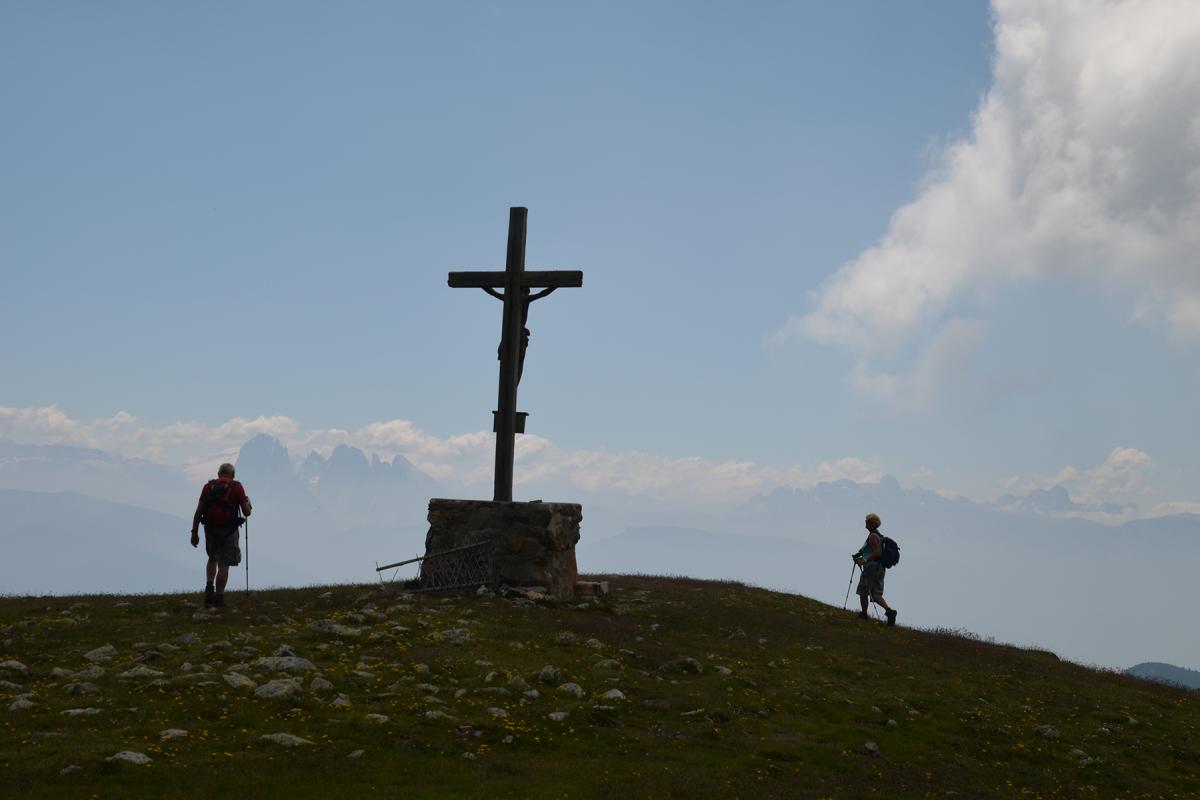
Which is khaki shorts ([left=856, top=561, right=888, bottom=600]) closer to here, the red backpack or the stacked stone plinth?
the stacked stone plinth

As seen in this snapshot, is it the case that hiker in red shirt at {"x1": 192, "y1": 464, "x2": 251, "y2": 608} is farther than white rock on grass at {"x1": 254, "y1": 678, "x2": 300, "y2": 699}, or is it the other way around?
hiker in red shirt at {"x1": 192, "y1": 464, "x2": 251, "y2": 608}

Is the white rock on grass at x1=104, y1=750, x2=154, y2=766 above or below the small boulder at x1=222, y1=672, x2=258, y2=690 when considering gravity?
below

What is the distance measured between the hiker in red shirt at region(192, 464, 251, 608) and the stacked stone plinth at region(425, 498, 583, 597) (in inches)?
213

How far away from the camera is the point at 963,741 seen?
50.0 ft

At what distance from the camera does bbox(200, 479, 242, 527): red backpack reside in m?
20.5

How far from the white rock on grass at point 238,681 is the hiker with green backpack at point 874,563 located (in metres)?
17.1

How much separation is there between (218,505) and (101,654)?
5130mm

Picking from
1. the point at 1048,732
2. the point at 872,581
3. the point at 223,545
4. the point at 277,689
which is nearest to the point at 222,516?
the point at 223,545

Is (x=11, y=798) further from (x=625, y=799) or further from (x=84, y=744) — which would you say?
(x=625, y=799)


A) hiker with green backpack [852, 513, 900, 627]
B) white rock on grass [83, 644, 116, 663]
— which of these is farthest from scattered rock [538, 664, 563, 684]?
hiker with green backpack [852, 513, 900, 627]

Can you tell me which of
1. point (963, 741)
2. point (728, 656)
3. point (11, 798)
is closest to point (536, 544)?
point (728, 656)

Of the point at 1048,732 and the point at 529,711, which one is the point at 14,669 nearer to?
the point at 529,711

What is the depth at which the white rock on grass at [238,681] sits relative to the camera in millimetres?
13648

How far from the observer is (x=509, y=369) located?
26.6 metres
